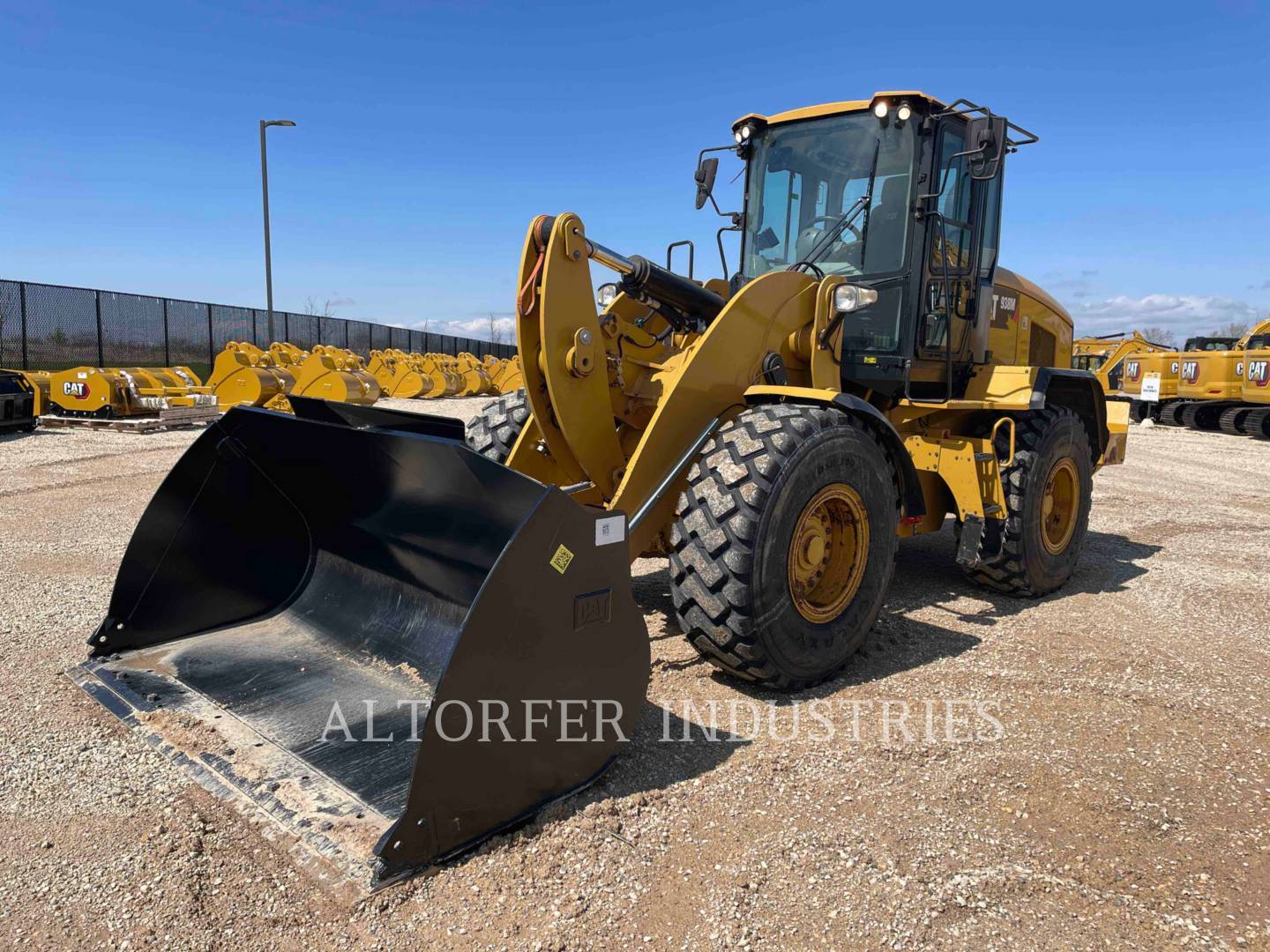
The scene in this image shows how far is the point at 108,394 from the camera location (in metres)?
13.7

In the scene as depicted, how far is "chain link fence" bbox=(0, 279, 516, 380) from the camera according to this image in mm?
18891

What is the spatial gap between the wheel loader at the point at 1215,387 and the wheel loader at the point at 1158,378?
0.14 metres

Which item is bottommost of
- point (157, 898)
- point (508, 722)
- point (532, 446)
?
point (157, 898)

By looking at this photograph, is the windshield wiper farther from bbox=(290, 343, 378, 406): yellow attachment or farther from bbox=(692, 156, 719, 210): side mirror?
bbox=(290, 343, 378, 406): yellow attachment

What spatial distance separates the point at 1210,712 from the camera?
12.5ft

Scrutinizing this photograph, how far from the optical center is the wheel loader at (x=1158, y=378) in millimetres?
21906

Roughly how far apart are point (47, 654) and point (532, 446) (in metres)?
2.48

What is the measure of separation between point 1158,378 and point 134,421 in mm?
22994

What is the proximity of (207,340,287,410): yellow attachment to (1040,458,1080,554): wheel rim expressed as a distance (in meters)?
13.9

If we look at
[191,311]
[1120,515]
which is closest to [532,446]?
[1120,515]

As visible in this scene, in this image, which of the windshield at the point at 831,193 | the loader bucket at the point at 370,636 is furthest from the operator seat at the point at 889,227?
the loader bucket at the point at 370,636

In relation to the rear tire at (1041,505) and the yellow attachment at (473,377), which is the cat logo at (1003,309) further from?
the yellow attachment at (473,377)

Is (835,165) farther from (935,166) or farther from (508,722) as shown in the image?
(508,722)

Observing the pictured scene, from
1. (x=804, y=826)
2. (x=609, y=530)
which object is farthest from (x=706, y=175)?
(x=804, y=826)
